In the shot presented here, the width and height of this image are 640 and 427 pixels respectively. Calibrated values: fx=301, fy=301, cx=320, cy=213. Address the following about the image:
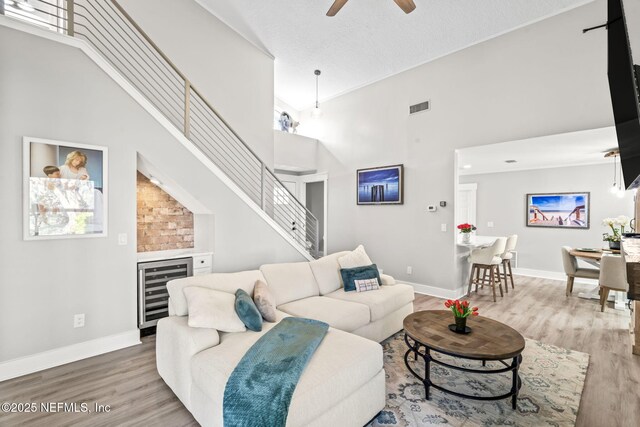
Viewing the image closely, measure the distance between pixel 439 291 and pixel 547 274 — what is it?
319 centimetres

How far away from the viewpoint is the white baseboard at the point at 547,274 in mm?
6113

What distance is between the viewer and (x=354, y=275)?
143 inches

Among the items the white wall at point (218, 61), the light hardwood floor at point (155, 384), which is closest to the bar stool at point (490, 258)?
the light hardwood floor at point (155, 384)

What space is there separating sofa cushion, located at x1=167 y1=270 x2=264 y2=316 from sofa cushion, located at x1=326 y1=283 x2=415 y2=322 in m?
1.02

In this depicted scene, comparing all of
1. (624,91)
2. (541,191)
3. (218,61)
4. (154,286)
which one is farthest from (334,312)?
(541,191)

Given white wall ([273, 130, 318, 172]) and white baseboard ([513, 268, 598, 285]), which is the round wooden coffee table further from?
white baseboard ([513, 268, 598, 285])

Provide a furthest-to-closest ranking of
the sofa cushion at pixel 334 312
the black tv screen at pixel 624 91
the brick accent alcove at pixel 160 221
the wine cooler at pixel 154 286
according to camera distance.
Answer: the brick accent alcove at pixel 160 221 < the wine cooler at pixel 154 286 < the sofa cushion at pixel 334 312 < the black tv screen at pixel 624 91

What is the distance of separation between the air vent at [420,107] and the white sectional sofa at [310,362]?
362 centimetres

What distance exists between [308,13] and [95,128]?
3297 mm

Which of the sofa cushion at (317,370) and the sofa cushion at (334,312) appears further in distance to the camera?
the sofa cushion at (334,312)

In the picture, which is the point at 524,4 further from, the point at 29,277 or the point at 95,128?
the point at 29,277

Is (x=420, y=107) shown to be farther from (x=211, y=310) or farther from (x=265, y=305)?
Answer: (x=211, y=310)

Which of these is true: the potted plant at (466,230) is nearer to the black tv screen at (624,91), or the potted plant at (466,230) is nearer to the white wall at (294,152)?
the white wall at (294,152)

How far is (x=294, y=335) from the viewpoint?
7.22 ft
